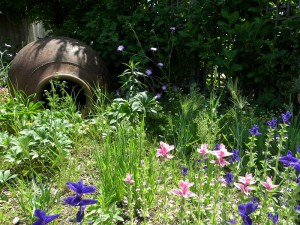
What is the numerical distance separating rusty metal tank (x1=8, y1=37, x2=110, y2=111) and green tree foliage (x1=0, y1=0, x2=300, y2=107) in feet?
1.99

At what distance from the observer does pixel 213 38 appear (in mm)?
3900

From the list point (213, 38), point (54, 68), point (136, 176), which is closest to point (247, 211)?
point (136, 176)

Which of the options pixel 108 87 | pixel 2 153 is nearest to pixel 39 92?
pixel 108 87

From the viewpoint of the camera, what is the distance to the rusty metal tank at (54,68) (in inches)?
141

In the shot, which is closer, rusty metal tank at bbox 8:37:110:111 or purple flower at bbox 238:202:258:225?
purple flower at bbox 238:202:258:225

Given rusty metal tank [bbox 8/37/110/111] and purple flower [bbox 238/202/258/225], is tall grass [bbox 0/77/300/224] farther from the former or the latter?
rusty metal tank [bbox 8/37/110/111]

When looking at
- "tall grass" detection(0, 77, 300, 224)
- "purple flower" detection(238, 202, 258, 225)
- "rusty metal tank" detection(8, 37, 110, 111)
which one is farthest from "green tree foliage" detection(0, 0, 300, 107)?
"purple flower" detection(238, 202, 258, 225)

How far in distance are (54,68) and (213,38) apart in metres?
1.74

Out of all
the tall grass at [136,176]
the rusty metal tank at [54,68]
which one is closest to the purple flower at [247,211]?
the tall grass at [136,176]

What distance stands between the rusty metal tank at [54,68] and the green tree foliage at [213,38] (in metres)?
0.61

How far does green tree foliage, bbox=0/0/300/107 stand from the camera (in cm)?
356

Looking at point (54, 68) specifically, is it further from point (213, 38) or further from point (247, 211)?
point (247, 211)

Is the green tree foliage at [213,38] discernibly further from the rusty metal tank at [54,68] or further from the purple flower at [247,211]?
the purple flower at [247,211]

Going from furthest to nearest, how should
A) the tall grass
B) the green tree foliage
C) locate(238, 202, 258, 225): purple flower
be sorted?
the green tree foliage
the tall grass
locate(238, 202, 258, 225): purple flower
